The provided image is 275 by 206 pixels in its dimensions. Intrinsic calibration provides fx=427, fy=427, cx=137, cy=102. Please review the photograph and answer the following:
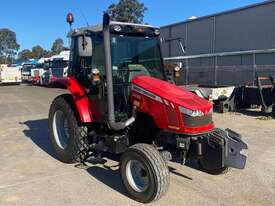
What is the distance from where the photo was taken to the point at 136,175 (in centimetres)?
554

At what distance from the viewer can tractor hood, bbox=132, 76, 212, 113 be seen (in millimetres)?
5526

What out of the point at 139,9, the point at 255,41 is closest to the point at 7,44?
the point at 139,9

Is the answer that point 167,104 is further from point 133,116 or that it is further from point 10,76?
point 10,76

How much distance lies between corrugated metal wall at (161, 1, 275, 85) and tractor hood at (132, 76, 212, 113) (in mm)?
12575

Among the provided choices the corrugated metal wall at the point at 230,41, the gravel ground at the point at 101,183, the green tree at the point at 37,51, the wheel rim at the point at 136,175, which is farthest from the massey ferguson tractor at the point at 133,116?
the green tree at the point at 37,51

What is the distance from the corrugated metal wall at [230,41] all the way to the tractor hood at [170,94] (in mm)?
12575

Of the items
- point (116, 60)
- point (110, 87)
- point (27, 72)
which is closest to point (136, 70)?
point (116, 60)

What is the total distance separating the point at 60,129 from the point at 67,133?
1.32ft

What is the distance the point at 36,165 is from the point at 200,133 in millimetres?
3000

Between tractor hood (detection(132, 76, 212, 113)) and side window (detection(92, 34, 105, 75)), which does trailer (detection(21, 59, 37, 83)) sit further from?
tractor hood (detection(132, 76, 212, 113))

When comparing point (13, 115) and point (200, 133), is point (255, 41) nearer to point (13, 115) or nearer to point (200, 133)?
point (13, 115)

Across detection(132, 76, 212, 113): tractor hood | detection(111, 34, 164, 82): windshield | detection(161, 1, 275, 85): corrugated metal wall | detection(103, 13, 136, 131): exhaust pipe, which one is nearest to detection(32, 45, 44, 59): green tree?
detection(161, 1, 275, 85): corrugated metal wall

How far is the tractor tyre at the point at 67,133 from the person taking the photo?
678 centimetres

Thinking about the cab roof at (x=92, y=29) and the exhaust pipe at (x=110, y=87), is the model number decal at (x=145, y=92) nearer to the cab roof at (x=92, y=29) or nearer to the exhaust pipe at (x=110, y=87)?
the exhaust pipe at (x=110, y=87)
